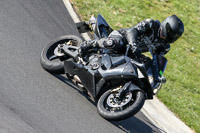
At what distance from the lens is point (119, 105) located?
19.5 feet

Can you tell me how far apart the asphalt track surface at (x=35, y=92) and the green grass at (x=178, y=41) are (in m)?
1.93

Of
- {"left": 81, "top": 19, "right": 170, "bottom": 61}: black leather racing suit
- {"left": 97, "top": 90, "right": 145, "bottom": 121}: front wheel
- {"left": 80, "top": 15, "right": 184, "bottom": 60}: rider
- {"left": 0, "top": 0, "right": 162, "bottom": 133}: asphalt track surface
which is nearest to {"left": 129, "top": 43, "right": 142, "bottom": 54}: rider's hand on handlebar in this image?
{"left": 80, "top": 15, "right": 184, "bottom": 60}: rider

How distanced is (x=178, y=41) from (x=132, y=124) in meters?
6.54

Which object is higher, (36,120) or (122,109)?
(36,120)

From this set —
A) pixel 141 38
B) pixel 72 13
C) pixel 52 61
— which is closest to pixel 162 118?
pixel 141 38

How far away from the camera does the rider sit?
20.7 ft

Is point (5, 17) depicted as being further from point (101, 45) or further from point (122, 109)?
point (122, 109)

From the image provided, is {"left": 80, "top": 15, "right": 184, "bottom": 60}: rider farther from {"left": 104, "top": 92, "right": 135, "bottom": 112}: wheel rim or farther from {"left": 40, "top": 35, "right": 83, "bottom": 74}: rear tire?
{"left": 104, "top": 92, "right": 135, "bottom": 112}: wheel rim

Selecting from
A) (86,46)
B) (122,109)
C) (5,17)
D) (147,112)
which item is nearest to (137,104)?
(122,109)

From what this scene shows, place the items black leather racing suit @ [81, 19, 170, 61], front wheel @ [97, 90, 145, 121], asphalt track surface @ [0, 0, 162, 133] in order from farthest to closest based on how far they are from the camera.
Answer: black leather racing suit @ [81, 19, 170, 61], front wheel @ [97, 90, 145, 121], asphalt track surface @ [0, 0, 162, 133]

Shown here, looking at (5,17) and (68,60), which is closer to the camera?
(68,60)

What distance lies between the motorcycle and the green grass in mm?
2935

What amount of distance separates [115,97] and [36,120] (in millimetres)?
1465

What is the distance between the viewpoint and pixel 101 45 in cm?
674
